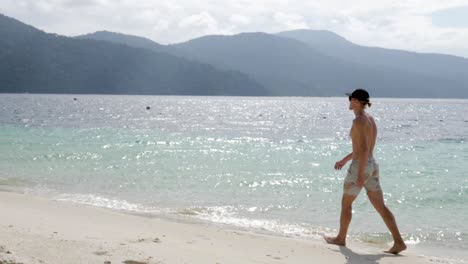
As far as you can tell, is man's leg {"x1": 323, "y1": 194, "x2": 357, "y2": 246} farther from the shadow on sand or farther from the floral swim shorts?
the shadow on sand

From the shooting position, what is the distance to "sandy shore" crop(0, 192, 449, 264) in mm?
6109

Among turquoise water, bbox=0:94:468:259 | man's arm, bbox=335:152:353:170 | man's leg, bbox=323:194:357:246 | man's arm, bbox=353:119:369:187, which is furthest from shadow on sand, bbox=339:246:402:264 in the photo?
turquoise water, bbox=0:94:468:259

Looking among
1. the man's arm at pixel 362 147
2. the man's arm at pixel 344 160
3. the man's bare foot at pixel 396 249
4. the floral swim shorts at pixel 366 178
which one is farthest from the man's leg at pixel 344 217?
the man's bare foot at pixel 396 249

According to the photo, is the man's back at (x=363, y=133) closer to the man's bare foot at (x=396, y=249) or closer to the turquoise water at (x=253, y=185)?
the man's bare foot at (x=396, y=249)

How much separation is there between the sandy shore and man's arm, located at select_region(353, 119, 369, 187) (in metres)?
1.06

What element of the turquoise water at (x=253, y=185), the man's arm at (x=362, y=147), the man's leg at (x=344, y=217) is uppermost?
the man's arm at (x=362, y=147)

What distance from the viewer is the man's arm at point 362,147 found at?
25.3 feet

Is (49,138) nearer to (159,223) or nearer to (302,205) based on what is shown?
(302,205)

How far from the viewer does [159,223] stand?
919 cm

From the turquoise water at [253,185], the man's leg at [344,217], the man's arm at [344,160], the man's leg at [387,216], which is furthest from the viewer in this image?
the turquoise water at [253,185]

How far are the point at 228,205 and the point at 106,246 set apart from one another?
620 cm

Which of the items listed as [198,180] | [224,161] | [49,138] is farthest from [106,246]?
[49,138]

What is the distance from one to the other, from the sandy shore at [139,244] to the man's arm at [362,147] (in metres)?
1.06

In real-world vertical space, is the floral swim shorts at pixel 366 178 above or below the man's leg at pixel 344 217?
above
